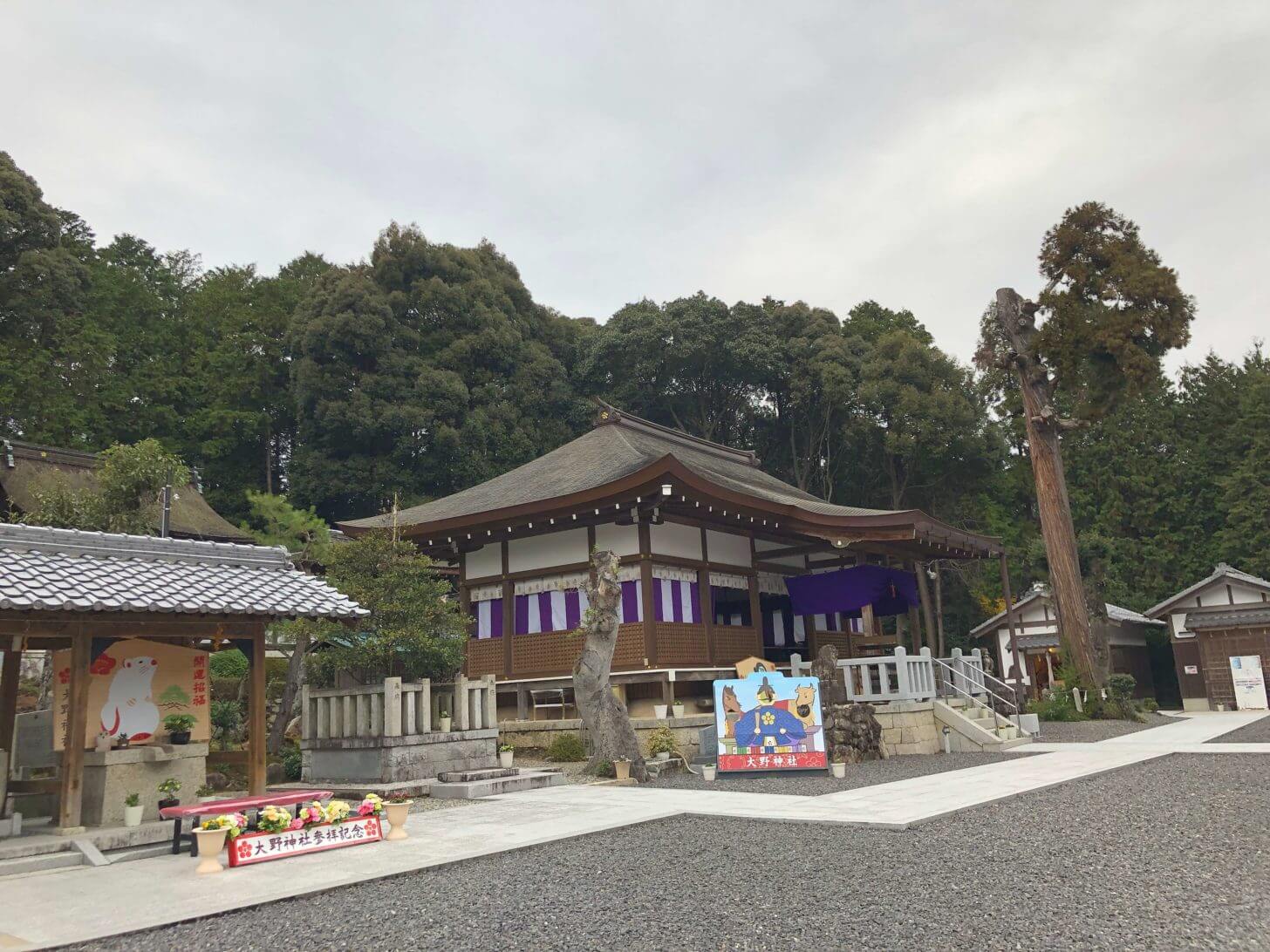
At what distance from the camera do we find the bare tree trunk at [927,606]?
25.1 m

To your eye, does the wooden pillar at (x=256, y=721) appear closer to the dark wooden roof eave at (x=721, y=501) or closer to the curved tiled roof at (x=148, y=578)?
the curved tiled roof at (x=148, y=578)

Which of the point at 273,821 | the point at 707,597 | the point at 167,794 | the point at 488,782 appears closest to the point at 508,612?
the point at 707,597

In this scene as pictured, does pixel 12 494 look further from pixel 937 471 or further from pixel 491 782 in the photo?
pixel 937 471

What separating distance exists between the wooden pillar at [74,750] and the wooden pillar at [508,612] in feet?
32.6

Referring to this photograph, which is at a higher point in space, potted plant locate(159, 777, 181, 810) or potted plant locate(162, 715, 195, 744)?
potted plant locate(162, 715, 195, 744)

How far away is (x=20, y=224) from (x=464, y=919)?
3442 cm

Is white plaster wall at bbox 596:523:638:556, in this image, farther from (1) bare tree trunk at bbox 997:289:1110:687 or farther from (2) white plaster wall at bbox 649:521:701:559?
(1) bare tree trunk at bbox 997:289:1110:687

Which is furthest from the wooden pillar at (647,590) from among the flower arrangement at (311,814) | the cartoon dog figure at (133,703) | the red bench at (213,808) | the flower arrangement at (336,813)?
the flower arrangement at (311,814)

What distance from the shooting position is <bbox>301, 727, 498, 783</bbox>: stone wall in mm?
11594

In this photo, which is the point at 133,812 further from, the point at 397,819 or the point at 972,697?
the point at 972,697

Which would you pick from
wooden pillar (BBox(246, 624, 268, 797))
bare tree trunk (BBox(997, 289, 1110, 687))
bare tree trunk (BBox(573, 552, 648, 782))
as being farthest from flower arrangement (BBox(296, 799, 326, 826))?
bare tree trunk (BBox(997, 289, 1110, 687))

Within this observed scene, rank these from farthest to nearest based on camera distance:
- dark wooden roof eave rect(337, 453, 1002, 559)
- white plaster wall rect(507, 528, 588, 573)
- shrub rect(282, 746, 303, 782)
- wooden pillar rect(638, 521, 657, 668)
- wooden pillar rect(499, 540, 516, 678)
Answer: wooden pillar rect(499, 540, 516, 678), white plaster wall rect(507, 528, 588, 573), wooden pillar rect(638, 521, 657, 668), dark wooden roof eave rect(337, 453, 1002, 559), shrub rect(282, 746, 303, 782)

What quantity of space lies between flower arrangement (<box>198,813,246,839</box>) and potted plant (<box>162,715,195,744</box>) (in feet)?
7.47

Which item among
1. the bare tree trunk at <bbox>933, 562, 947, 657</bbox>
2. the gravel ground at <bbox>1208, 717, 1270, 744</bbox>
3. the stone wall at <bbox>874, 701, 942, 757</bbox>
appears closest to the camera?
the stone wall at <bbox>874, 701, 942, 757</bbox>
